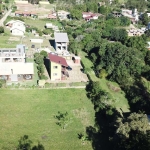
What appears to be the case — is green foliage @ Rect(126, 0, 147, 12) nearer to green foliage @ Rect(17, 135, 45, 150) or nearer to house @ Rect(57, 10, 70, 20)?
house @ Rect(57, 10, 70, 20)

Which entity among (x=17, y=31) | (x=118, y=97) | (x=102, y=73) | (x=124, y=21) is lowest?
(x=118, y=97)

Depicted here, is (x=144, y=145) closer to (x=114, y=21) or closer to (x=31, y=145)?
(x=31, y=145)

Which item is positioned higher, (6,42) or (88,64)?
(6,42)

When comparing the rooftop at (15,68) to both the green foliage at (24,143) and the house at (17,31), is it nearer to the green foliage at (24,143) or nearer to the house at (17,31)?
the green foliage at (24,143)

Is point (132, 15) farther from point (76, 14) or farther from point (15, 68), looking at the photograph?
point (15, 68)

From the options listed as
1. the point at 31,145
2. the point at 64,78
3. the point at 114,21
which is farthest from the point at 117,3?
the point at 31,145

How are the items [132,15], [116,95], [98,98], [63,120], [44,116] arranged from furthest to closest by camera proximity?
[132,15]
[116,95]
[98,98]
[44,116]
[63,120]

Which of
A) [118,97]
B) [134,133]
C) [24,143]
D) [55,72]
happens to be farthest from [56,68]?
[134,133]
